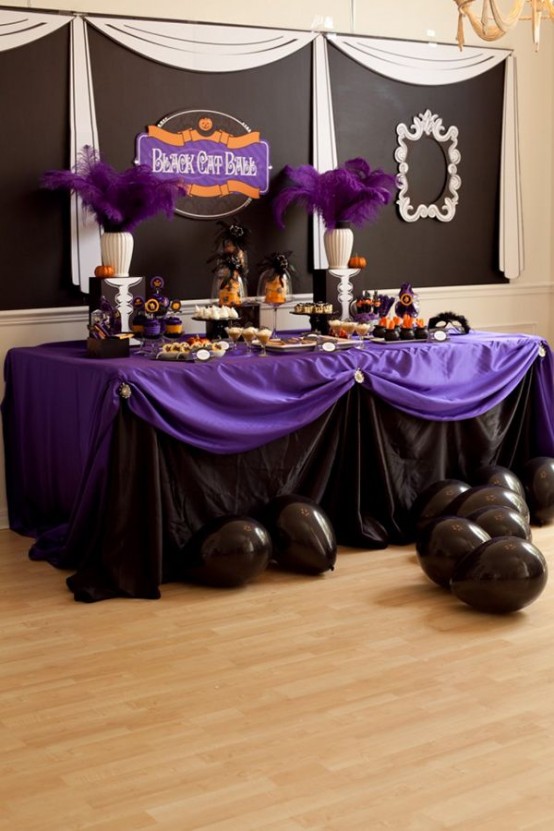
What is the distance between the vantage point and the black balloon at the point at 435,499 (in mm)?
4708

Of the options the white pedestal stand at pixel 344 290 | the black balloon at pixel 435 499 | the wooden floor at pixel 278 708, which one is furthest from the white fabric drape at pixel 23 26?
the black balloon at pixel 435 499

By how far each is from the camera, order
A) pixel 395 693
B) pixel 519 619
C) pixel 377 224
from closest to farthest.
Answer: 1. pixel 395 693
2. pixel 519 619
3. pixel 377 224

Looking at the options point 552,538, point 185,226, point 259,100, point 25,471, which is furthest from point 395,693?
point 259,100

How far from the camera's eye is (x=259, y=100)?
576 cm

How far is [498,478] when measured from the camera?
193 inches

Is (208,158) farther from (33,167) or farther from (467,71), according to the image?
(467,71)

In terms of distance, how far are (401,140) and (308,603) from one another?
302 centimetres

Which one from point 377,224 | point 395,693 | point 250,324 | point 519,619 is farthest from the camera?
point 377,224

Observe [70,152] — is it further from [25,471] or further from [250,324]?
[25,471]

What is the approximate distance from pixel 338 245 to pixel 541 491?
1.55 m

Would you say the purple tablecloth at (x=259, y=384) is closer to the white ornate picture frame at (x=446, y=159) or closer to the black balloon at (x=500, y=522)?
the black balloon at (x=500, y=522)

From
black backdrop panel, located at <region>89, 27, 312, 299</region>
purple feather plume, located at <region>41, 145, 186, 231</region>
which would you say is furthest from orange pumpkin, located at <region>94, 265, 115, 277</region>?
black backdrop panel, located at <region>89, 27, 312, 299</region>

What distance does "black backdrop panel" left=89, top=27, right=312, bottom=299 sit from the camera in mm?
5379

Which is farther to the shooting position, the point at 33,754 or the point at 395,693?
the point at 395,693
